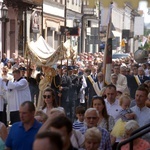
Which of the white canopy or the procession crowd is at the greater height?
the white canopy

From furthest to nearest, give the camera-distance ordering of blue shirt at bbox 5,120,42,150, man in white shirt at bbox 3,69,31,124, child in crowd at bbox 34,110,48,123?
man in white shirt at bbox 3,69,31,124
child in crowd at bbox 34,110,48,123
blue shirt at bbox 5,120,42,150

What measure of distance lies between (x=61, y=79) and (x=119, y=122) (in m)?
8.01

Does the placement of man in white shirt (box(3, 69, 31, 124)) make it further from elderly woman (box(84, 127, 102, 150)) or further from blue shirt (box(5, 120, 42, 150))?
elderly woman (box(84, 127, 102, 150))

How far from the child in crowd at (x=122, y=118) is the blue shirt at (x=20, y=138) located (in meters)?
1.49

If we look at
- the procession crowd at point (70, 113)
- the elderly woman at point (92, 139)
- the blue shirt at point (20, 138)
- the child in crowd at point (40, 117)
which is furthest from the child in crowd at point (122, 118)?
the blue shirt at point (20, 138)

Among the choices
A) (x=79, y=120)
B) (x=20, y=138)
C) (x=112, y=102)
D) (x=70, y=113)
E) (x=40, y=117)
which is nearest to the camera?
(x=20, y=138)

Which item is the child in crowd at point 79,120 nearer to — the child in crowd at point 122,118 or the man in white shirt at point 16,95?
the child in crowd at point 122,118

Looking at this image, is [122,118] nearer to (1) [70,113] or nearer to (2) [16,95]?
(2) [16,95]

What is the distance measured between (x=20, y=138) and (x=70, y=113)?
9366mm

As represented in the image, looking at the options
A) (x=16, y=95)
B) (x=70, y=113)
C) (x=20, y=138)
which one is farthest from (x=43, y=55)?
(x=20, y=138)

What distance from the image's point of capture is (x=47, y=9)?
41.6 metres

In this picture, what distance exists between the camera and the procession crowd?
199 inches

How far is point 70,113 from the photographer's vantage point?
16078mm

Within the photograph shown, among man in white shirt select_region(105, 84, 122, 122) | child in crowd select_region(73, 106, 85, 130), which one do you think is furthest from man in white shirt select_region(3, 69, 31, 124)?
child in crowd select_region(73, 106, 85, 130)
